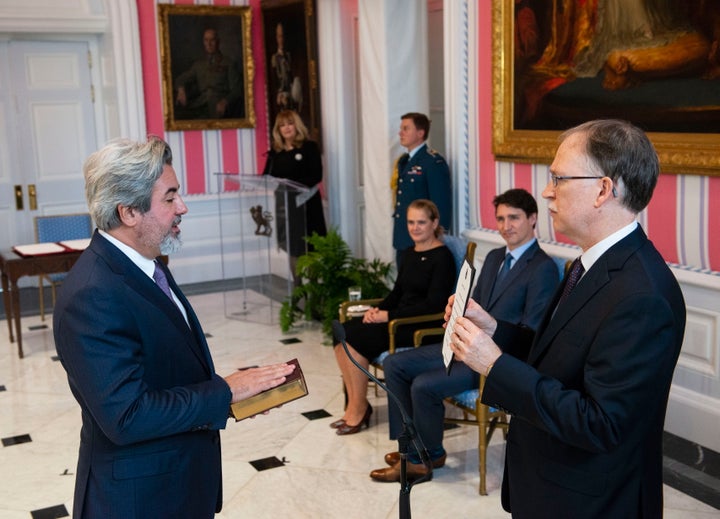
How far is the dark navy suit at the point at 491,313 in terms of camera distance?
4.14m

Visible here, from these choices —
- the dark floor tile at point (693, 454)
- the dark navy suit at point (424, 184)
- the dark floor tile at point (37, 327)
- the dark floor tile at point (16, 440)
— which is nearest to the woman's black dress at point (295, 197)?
the dark navy suit at point (424, 184)

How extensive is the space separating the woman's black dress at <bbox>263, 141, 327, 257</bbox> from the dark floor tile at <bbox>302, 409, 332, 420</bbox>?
232 cm

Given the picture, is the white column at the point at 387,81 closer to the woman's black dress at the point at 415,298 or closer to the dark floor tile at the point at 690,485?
the woman's black dress at the point at 415,298

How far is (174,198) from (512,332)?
114 centimetres

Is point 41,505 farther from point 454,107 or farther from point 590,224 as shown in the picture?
point 454,107

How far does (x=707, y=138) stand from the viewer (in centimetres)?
428

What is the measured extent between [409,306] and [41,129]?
581 cm

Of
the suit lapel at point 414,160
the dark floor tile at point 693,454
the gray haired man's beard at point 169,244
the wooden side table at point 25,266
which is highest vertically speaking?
the suit lapel at point 414,160

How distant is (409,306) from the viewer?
4.98 m

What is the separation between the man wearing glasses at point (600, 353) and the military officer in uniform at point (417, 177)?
13.2ft

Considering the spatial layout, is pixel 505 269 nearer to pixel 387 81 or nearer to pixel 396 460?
pixel 396 460

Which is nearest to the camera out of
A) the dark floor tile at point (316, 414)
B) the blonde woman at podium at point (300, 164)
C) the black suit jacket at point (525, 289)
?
the black suit jacket at point (525, 289)

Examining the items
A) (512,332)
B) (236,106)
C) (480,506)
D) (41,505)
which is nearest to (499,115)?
(480,506)

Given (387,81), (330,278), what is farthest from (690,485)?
(387,81)
